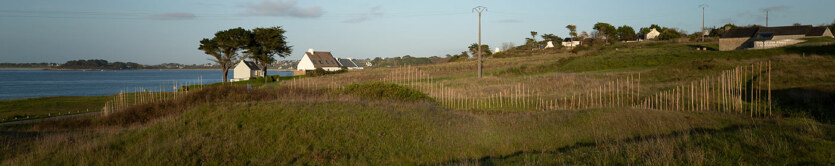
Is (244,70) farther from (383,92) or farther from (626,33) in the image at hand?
(626,33)

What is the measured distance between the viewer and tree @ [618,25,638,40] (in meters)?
114

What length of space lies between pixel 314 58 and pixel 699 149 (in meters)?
82.6

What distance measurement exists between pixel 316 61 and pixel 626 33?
2830 inches

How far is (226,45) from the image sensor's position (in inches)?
2279

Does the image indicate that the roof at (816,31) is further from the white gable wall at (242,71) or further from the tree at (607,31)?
the white gable wall at (242,71)

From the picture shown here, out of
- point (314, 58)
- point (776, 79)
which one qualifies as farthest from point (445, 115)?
point (314, 58)

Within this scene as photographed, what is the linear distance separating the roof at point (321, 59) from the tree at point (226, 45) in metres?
25.5

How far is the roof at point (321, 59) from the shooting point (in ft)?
284

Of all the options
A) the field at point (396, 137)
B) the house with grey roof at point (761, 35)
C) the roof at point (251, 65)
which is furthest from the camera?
the roof at point (251, 65)

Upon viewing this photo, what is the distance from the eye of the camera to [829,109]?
16.5m

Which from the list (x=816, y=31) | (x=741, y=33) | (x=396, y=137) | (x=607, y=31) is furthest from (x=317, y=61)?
(x=396, y=137)

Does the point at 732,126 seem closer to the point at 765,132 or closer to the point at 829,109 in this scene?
the point at 765,132

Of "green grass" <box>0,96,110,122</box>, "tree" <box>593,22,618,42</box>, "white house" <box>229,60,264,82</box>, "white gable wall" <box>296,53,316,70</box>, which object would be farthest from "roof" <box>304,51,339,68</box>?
"tree" <box>593,22,618,42</box>

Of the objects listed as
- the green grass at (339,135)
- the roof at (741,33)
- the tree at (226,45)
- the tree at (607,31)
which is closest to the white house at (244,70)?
the tree at (226,45)
